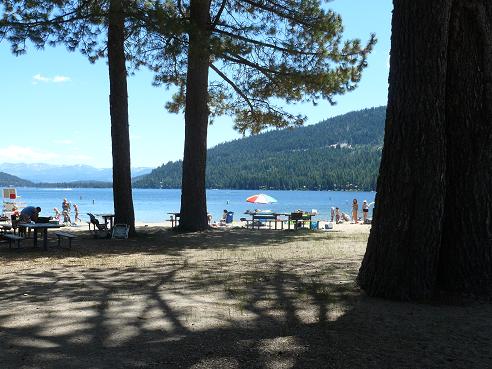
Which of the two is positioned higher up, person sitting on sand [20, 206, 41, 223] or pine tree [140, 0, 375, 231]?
pine tree [140, 0, 375, 231]

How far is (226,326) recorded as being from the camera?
4.20m

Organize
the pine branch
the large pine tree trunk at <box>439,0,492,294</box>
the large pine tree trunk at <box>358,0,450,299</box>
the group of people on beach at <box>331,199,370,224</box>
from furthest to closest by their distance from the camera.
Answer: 1. the group of people on beach at <box>331,199,370,224</box>
2. the pine branch
3. the large pine tree trunk at <box>439,0,492,294</box>
4. the large pine tree trunk at <box>358,0,450,299</box>

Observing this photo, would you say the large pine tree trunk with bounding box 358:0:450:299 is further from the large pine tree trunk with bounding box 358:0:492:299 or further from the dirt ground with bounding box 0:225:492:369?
the dirt ground with bounding box 0:225:492:369

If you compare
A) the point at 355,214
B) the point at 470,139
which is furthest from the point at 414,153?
the point at 355,214

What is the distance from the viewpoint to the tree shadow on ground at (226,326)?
3410 mm

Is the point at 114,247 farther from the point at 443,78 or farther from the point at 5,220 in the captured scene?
the point at 5,220

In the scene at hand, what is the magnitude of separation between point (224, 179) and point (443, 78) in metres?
164

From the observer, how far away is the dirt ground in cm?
343

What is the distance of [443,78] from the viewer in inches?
197

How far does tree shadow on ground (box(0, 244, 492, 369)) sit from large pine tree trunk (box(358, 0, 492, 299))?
43 centimetres

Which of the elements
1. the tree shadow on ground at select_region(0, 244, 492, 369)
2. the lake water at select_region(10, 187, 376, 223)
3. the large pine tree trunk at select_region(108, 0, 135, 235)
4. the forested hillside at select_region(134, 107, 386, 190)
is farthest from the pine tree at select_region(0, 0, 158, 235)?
the forested hillside at select_region(134, 107, 386, 190)

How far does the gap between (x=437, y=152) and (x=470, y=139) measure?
41cm

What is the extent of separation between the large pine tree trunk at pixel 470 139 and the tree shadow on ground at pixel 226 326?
466 mm

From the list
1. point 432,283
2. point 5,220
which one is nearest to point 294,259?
point 432,283
